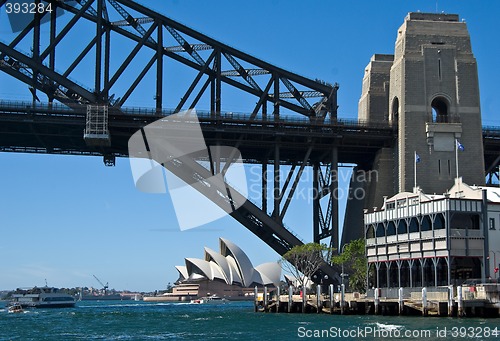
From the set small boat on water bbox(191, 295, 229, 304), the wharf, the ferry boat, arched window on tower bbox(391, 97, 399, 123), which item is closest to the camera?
the wharf

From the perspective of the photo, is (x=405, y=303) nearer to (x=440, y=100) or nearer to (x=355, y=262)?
(x=355, y=262)

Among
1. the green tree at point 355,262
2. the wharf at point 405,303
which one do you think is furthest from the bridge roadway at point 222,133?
the wharf at point 405,303

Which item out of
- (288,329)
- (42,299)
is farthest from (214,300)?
(288,329)

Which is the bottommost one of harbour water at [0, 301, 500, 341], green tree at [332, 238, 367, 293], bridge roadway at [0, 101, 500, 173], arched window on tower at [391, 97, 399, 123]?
harbour water at [0, 301, 500, 341]

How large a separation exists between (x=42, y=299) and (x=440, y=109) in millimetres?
99186

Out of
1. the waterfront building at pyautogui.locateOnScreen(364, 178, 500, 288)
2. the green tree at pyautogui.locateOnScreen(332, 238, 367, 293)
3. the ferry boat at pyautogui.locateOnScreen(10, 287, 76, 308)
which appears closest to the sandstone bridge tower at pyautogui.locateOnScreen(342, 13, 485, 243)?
the green tree at pyautogui.locateOnScreen(332, 238, 367, 293)

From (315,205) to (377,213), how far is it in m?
22.6

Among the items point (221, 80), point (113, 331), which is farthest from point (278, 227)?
point (113, 331)

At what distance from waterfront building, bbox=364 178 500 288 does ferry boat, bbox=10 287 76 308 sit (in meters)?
104

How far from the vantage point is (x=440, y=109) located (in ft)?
341

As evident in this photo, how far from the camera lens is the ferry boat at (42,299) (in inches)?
6796

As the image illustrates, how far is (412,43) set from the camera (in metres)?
101

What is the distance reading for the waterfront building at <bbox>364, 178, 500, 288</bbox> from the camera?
76.6 meters

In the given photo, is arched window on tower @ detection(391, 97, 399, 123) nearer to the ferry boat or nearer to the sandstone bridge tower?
the sandstone bridge tower
